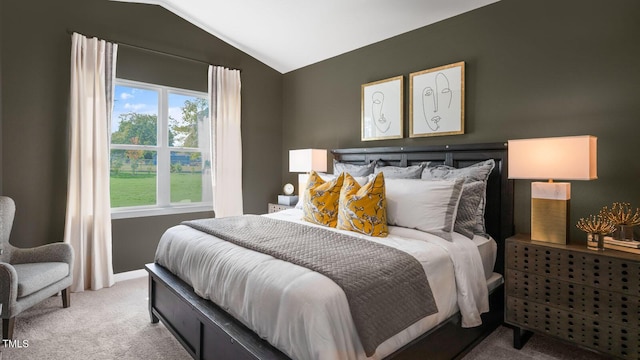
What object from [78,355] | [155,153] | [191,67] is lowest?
[78,355]

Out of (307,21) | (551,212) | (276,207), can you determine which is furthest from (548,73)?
(276,207)

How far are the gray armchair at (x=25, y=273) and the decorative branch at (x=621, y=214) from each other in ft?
13.2

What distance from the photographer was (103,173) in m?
3.42

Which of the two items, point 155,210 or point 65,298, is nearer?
point 65,298

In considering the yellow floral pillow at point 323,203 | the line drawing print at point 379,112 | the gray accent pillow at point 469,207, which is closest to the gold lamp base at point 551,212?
the gray accent pillow at point 469,207

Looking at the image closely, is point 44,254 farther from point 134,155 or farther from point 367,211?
Answer: point 367,211

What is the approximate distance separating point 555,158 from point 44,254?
4.00 metres

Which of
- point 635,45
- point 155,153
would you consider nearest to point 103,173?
point 155,153

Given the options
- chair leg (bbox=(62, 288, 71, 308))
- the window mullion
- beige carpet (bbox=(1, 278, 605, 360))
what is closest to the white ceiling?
the window mullion

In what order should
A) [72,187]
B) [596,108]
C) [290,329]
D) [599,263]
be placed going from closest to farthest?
[290,329] → [599,263] → [596,108] → [72,187]

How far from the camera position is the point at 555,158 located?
83.9 inches

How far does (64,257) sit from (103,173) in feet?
3.09

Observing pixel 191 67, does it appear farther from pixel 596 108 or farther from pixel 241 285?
pixel 596 108

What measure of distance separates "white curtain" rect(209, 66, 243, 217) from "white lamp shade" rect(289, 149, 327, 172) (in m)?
0.79
